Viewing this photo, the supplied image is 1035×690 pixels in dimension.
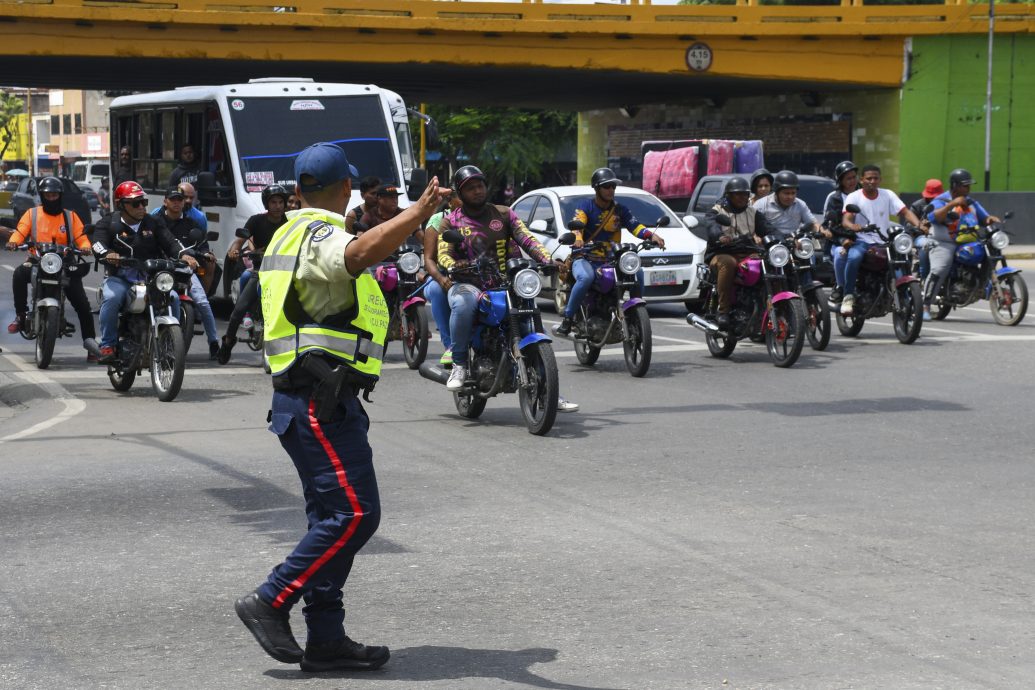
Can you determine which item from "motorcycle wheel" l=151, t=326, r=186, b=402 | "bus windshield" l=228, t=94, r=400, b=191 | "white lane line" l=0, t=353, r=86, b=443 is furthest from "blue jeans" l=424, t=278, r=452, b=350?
"bus windshield" l=228, t=94, r=400, b=191

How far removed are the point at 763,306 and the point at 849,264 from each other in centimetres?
197

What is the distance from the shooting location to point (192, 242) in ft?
45.1

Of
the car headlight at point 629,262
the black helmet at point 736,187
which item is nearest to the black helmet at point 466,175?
the car headlight at point 629,262

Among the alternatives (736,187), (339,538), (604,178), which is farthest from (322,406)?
(736,187)

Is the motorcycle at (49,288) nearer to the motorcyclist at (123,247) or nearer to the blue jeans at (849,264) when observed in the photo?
the motorcyclist at (123,247)

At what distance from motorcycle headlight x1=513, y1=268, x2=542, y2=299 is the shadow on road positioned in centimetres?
520

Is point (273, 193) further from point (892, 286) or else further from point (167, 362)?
point (892, 286)

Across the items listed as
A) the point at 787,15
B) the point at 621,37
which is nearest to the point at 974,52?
the point at 787,15

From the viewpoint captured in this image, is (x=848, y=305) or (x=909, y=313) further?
(x=848, y=305)

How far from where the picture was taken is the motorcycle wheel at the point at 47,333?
45.6 feet

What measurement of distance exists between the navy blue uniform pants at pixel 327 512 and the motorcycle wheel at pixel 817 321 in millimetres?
10125

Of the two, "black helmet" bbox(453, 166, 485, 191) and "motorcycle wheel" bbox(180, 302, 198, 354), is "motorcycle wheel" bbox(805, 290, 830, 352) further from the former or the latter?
"motorcycle wheel" bbox(180, 302, 198, 354)

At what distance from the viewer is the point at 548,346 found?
10.3 metres

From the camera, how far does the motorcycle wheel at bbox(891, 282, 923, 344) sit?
15414mm
